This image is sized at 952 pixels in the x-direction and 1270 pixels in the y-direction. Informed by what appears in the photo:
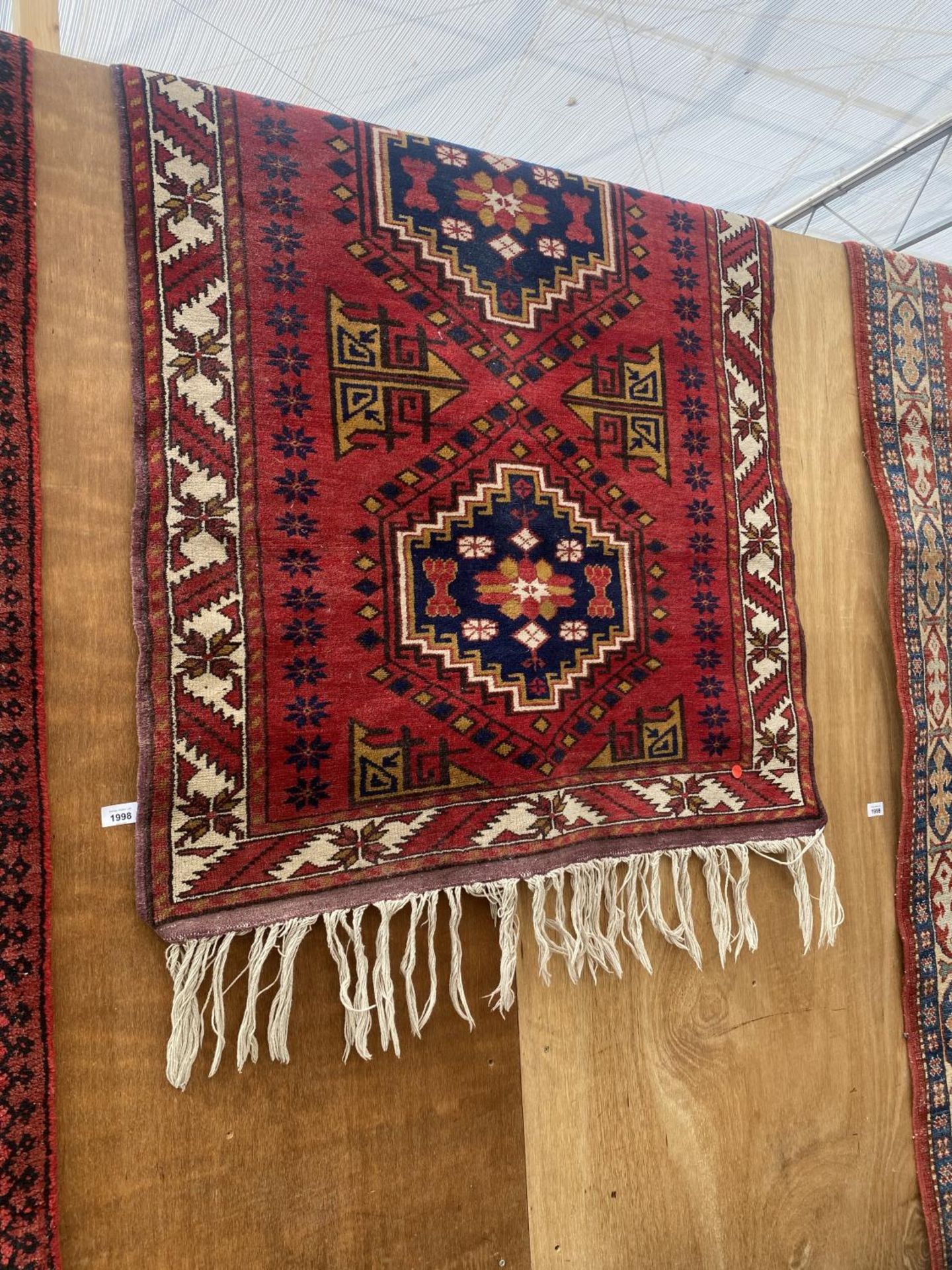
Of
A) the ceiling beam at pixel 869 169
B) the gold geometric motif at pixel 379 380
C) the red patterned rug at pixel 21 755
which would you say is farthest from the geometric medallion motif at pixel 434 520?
the ceiling beam at pixel 869 169

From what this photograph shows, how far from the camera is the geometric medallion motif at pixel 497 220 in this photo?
3.61 feet

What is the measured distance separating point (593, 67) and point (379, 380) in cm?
178

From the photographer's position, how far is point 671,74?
221 cm

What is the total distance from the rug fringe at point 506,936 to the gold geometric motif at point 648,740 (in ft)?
0.54

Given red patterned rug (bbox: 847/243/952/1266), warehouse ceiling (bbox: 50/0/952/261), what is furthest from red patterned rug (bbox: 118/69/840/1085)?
warehouse ceiling (bbox: 50/0/952/261)

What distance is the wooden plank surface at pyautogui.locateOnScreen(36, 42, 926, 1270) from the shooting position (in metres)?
0.94

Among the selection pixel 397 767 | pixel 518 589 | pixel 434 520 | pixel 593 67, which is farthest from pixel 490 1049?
pixel 593 67

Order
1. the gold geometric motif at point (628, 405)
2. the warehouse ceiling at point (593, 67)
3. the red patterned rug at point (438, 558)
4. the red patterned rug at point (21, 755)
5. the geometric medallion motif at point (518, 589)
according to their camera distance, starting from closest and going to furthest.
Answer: the red patterned rug at point (21, 755) < the red patterned rug at point (438, 558) < the geometric medallion motif at point (518, 589) < the gold geometric motif at point (628, 405) < the warehouse ceiling at point (593, 67)

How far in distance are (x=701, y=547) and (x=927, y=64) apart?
7.86ft

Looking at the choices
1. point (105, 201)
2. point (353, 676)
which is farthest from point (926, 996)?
point (105, 201)

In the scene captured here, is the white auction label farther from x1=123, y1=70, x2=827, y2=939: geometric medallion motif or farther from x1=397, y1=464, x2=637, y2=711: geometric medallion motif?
x1=397, y1=464, x2=637, y2=711: geometric medallion motif

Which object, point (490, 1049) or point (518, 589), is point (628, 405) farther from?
point (490, 1049)

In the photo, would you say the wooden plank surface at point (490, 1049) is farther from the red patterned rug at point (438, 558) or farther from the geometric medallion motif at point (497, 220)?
the geometric medallion motif at point (497, 220)

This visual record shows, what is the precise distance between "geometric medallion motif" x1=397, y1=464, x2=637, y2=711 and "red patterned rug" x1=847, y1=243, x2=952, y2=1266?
0.66m
